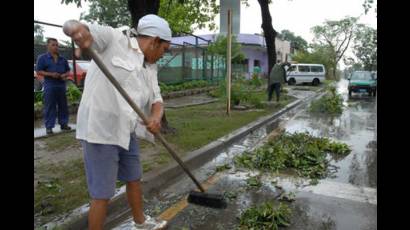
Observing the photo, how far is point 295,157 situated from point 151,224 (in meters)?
3.39

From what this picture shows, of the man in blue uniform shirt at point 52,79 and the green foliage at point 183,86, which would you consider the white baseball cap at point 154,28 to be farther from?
the green foliage at point 183,86

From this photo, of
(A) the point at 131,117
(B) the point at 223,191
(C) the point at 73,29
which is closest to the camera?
(C) the point at 73,29

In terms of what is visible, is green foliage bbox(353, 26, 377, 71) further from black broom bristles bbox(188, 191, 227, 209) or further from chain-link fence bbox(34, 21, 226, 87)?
black broom bristles bbox(188, 191, 227, 209)

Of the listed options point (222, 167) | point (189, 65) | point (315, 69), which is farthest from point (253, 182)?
point (315, 69)

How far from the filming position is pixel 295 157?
650cm

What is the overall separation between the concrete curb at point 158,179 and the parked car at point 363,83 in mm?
15975

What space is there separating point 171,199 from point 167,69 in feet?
42.9

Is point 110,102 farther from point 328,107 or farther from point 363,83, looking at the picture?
point 363,83

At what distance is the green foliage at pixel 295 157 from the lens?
603 centimetres

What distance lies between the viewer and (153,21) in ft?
10.5

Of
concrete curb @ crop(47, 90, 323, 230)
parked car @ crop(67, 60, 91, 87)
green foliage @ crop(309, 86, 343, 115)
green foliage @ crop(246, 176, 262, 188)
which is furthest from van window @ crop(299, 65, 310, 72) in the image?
green foliage @ crop(246, 176, 262, 188)

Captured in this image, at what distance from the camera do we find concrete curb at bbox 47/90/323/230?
3750 mm
